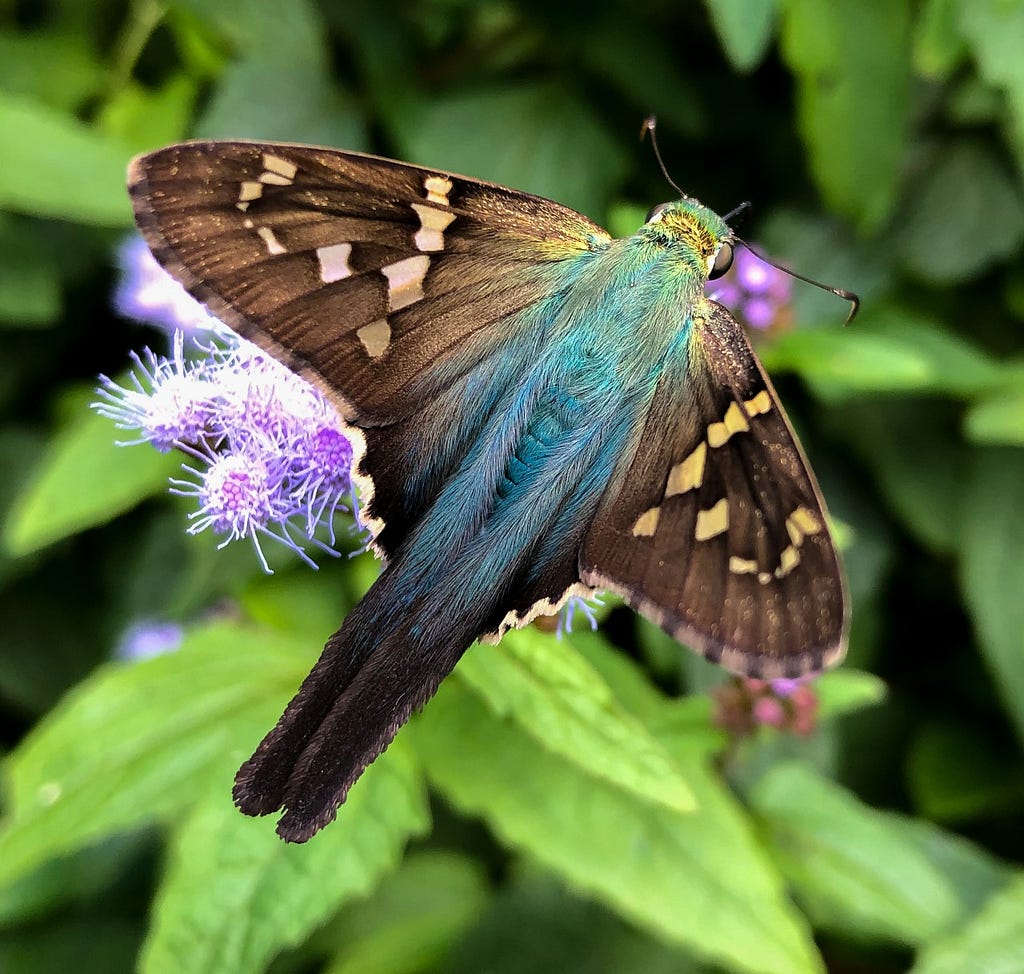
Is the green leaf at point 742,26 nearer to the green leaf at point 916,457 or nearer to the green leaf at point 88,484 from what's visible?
the green leaf at point 916,457

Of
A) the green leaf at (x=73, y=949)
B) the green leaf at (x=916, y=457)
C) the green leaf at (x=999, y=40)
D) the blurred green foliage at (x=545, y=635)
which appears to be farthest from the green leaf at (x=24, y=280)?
the green leaf at (x=999, y=40)

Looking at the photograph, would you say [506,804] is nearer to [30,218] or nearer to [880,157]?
[880,157]

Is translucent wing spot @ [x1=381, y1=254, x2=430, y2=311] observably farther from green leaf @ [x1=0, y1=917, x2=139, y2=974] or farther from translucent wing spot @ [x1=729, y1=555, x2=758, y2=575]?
green leaf @ [x1=0, y1=917, x2=139, y2=974]

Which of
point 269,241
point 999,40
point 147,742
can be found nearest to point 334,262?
point 269,241

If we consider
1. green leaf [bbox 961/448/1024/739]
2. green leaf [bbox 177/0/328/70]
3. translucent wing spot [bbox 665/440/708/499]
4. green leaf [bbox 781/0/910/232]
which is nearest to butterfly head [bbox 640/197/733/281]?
translucent wing spot [bbox 665/440/708/499]

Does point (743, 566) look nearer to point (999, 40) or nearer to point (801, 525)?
point (801, 525)

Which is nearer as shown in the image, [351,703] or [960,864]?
[351,703]
